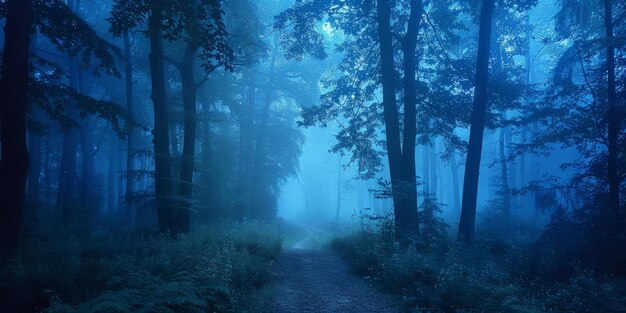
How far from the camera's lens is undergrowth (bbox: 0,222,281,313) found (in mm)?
4957

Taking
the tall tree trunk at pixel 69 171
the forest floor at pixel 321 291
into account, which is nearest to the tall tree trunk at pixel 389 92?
the forest floor at pixel 321 291

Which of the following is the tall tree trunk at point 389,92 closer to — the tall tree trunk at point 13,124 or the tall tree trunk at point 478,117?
the tall tree trunk at point 478,117

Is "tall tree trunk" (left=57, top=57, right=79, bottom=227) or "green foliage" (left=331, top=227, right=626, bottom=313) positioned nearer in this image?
"green foliage" (left=331, top=227, right=626, bottom=313)

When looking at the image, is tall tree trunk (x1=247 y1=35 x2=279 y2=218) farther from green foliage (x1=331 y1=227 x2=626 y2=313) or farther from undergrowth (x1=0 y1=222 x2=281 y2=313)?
undergrowth (x1=0 y1=222 x2=281 y2=313)

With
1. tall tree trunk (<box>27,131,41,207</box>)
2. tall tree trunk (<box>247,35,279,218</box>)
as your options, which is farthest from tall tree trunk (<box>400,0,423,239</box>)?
tall tree trunk (<box>27,131,41,207</box>)

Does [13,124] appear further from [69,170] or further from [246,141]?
[246,141]

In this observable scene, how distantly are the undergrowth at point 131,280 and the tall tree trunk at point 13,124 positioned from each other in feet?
2.32

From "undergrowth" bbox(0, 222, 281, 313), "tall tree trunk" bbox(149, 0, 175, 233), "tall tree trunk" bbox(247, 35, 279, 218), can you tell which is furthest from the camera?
"tall tree trunk" bbox(247, 35, 279, 218)

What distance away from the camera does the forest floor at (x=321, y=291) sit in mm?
7023

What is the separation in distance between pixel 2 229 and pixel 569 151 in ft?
148

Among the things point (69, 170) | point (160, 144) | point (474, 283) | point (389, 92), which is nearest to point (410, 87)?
point (389, 92)

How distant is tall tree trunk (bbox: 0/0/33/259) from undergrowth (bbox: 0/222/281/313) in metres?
0.71

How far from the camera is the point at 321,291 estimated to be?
327 inches

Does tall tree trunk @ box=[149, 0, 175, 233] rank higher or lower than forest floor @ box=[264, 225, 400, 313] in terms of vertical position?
higher
